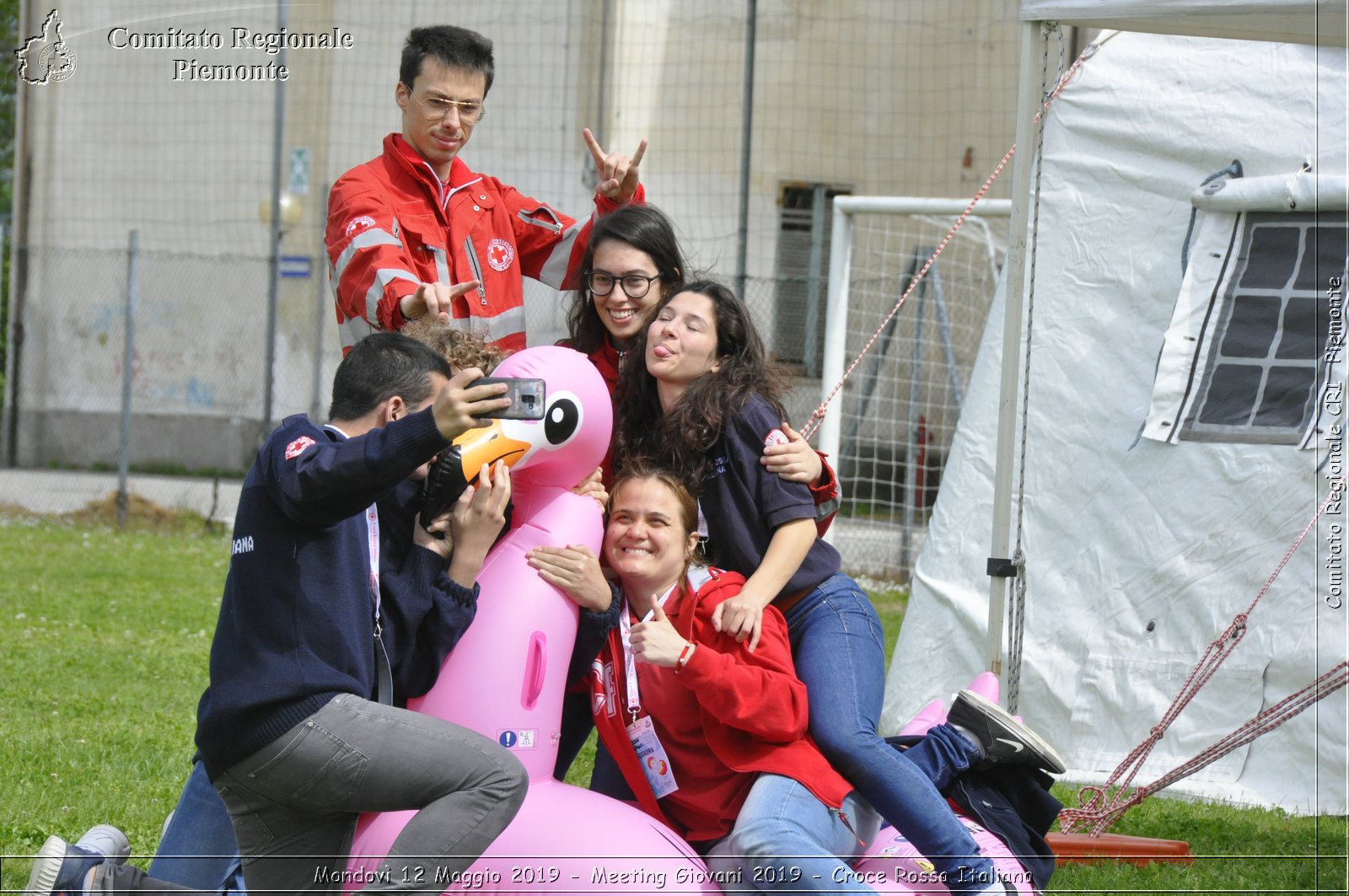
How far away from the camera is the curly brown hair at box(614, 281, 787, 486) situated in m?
3.51

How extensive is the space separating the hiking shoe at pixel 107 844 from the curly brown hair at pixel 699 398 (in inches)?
61.4

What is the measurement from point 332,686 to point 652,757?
86cm

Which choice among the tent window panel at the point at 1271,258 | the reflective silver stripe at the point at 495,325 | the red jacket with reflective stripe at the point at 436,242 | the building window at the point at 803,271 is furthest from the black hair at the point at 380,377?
the building window at the point at 803,271

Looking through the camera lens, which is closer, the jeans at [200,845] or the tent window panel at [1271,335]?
the jeans at [200,845]

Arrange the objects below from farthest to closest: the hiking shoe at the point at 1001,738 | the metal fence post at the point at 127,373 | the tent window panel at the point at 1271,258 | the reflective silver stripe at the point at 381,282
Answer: the metal fence post at the point at 127,373 < the tent window panel at the point at 1271,258 < the hiking shoe at the point at 1001,738 < the reflective silver stripe at the point at 381,282

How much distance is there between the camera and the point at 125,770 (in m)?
4.98

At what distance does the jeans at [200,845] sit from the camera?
3.42 metres

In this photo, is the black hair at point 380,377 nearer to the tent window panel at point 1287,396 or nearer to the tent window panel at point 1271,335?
the tent window panel at point 1271,335

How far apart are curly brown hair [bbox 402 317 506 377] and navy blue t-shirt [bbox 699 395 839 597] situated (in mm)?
600

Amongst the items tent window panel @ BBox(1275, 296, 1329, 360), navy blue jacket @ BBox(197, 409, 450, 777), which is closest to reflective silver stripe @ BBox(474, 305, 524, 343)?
navy blue jacket @ BBox(197, 409, 450, 777)

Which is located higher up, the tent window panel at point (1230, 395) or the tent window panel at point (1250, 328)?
the tent window panel at point (1250, 328)

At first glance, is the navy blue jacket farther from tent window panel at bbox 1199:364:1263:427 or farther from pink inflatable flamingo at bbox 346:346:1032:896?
tent window panel at bbox 1199:364:1263:427

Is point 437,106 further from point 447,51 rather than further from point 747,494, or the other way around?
point 747,494

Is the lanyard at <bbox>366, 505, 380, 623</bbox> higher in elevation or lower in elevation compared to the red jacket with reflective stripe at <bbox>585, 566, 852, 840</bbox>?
higher
